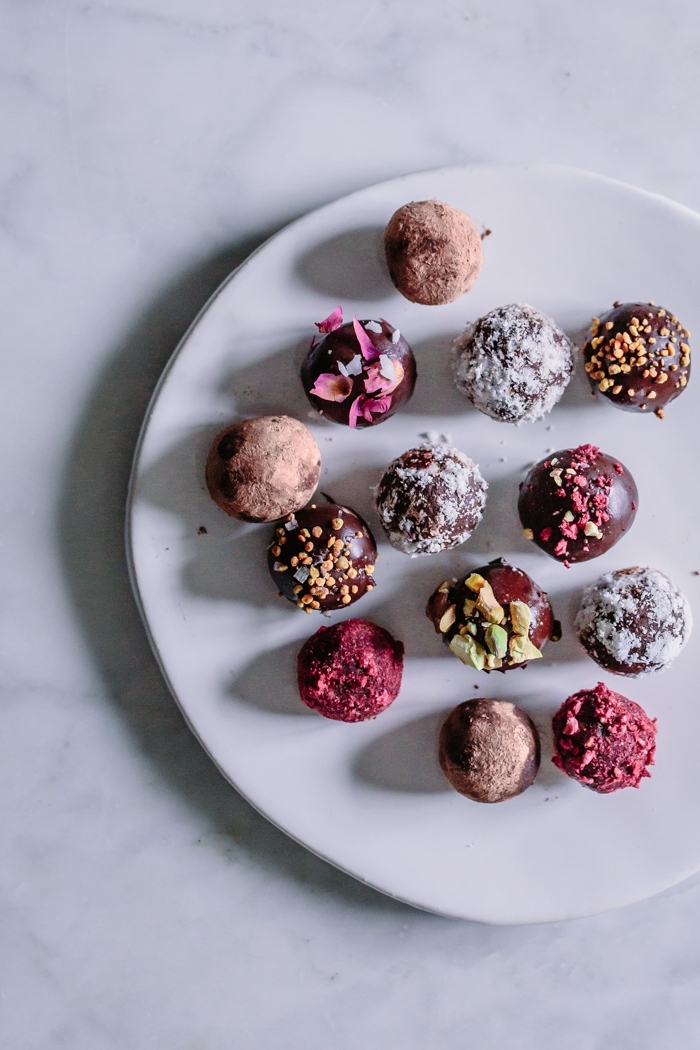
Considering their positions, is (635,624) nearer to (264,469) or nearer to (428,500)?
(428,500)

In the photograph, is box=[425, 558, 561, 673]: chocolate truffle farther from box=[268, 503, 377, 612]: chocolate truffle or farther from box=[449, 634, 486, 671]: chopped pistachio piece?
box=[268, 503, 377, 612]: chocolate truffle

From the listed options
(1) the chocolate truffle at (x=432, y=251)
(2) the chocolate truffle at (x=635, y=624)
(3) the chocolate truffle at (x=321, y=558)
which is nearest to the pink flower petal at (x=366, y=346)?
(1) the chocolate truffle at (x=432, y=251)

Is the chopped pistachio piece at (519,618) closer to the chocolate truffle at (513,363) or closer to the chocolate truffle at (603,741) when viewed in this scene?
the chocolate truffle at (603,741)

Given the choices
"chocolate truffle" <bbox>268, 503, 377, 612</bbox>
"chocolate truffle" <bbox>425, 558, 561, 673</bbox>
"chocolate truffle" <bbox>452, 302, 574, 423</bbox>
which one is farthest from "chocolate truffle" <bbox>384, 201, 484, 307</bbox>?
"chocolate truffle" <bbox>425, 558, 561, 673</bbox>

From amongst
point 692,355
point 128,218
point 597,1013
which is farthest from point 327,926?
A: point 128,218

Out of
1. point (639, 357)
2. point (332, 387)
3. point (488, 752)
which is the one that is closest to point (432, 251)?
point (332, 387)

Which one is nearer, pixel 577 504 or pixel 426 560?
pixel 577 504

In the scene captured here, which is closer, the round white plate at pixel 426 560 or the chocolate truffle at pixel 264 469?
the chocolate truffle at pixel 264 469
